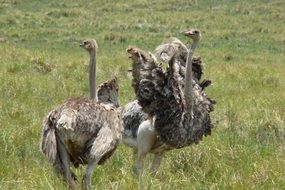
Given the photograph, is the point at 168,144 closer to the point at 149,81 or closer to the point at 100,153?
the point at 149,81

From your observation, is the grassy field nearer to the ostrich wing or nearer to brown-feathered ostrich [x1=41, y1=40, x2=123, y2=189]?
brown-feathered ostrich [x1=41, y1=40, x2=123, y2=189]

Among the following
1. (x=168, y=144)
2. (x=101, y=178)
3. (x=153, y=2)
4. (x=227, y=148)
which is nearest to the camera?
(x=101, y=178)

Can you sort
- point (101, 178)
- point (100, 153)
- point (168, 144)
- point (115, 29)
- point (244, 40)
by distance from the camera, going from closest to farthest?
point (100, 153) → point (101, 178) → point (168, 144) → point (244, 40) → point (115, 29)

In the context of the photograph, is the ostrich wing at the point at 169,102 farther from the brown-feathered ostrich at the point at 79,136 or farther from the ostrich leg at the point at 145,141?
the brown-feathered ostrich at the point at 79,136

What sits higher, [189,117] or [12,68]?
[189,117]

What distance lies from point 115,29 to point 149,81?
19017 millimetres

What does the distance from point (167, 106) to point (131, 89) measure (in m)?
5.06

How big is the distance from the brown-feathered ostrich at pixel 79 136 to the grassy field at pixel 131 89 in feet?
0.75

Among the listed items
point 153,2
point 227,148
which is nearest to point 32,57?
point 227,148

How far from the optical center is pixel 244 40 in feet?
78.1

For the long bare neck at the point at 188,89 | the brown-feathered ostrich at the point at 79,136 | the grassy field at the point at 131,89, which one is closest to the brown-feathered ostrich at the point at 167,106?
the long bare neck at the point at 188,89

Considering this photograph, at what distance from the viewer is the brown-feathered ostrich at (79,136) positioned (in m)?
5.16

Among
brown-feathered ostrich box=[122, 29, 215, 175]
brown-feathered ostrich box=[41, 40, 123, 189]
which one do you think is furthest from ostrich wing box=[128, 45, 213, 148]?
brown-feathered ostrich box=[41, 40, 123, 189]

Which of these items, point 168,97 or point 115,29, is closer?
point 168,97
